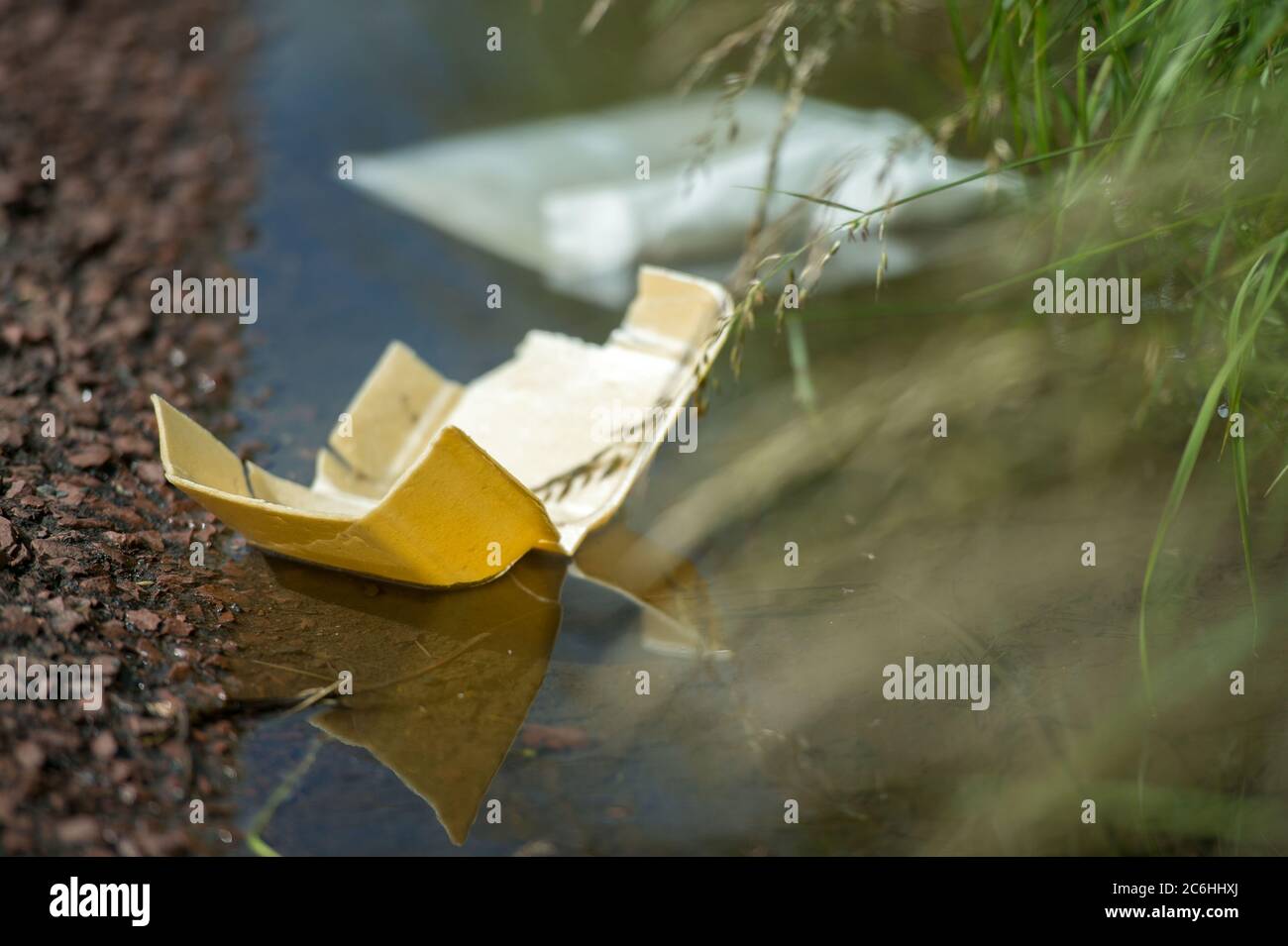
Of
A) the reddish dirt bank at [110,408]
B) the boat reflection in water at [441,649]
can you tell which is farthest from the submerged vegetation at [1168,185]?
the reddish dirt bank at [110,408]

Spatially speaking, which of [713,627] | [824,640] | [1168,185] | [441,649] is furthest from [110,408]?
[1168,185]

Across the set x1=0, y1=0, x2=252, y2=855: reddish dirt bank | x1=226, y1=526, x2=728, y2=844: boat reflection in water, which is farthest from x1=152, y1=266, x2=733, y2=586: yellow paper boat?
x1=0, y1=0, x2=252, y2=855: reddish dirt bank

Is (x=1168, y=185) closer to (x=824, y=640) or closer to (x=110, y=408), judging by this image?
(x=824, y=640)

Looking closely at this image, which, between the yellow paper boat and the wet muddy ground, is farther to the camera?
the yellow paper boat

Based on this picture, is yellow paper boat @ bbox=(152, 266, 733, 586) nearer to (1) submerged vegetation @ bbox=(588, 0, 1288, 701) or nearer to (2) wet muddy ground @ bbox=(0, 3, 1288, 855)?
(2) wet muddy ground @ bbox=(0, 3, 1288, 855)

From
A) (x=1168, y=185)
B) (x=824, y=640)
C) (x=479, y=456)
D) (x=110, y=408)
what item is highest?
(x=1168, y=185)

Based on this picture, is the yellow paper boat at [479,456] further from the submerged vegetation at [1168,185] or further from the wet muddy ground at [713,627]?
the submerged vegetation at [1168,185]
